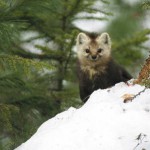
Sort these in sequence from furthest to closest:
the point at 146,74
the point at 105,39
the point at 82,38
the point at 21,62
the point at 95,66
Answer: the point at 105,39
the point at 82,38
the point at 95,66
the point at 21,62
the point at 146,74

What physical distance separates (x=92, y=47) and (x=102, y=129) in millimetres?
4924

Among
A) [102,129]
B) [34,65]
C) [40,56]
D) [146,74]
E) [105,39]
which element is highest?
[146,74]

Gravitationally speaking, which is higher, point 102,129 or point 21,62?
point 21,62

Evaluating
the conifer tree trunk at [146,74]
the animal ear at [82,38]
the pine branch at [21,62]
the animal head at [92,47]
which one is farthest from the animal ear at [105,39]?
Result: the conifer tree trunk at [146,74]

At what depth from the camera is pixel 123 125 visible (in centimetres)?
752

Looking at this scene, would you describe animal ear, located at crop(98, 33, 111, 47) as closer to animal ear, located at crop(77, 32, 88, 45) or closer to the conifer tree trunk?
animal ear, located at crop(77, 32, 88, 45)

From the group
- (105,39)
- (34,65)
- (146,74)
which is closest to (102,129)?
(146,74)

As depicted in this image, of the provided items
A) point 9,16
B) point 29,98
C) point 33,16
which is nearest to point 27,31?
point 33,16

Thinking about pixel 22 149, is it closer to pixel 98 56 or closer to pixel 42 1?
pixel 42 1

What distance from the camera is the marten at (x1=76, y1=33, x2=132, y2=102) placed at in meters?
11.6

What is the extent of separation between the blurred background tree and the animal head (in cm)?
19

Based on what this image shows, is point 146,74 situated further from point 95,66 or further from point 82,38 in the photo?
point 82,38

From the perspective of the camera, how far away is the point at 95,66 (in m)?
12.1

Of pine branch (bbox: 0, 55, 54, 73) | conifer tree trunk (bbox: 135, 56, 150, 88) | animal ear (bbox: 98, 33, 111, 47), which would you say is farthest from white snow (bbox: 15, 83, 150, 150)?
animal ear (bbox: 98, 33, 111, 47)
